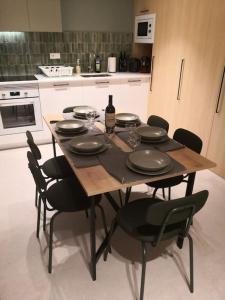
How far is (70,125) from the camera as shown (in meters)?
1.98

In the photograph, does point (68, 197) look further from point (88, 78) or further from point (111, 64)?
point (111, 64)

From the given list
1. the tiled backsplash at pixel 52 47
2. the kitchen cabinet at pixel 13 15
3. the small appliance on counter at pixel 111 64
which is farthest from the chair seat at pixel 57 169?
the small appliance on counter at pixel 111 64

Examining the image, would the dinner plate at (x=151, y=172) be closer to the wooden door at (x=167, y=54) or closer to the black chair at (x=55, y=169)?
the black chair at (x=55, y=169)

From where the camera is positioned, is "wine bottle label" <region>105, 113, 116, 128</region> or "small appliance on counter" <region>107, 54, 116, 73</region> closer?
"wine bottle label" <region>105, 113, 116, 128</region>

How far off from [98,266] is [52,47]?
3.23 metres

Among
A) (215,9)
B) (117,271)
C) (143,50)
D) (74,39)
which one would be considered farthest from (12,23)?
(117,271)

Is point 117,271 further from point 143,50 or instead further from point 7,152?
point 143,50

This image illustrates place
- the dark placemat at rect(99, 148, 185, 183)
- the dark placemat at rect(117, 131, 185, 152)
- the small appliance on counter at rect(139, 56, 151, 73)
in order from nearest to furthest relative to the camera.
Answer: the dark placemat at rect(99, 148, 185, 183) → the dark placemat at rect(117, 131, 185, 152) → the small appliance on counter at rect(139, 56, 151, 73)

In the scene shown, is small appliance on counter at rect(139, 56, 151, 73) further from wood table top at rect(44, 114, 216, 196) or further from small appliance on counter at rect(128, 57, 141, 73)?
wood table top at rect(44, 114, 216, 196)

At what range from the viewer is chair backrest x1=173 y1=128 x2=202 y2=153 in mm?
1905

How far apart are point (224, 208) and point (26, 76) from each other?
312 cm

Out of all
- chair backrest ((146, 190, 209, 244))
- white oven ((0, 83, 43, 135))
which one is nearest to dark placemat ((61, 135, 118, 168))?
chair backrest ((146, 190, 209, 244))

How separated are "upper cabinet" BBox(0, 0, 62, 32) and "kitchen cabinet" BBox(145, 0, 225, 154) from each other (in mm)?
1364

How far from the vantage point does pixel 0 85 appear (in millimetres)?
3062
